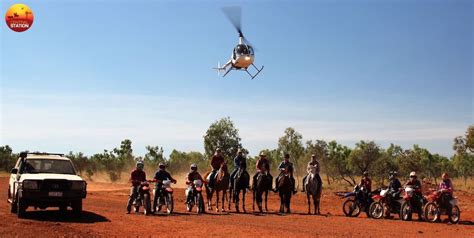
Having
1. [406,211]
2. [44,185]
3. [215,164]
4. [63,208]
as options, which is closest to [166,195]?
[215,164]

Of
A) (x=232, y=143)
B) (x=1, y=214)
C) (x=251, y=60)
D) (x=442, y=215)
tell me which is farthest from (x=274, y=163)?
(x=1, y=214)

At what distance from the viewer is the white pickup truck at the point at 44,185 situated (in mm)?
17078

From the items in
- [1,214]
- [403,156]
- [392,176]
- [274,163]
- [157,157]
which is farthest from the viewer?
[157,157]

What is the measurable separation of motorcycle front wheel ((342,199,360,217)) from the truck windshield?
11459mm

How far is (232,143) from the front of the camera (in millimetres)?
49094

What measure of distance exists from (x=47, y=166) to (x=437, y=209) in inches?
590

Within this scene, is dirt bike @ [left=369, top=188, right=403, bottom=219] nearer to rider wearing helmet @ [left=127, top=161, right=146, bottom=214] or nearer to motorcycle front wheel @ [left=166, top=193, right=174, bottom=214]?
motorcycle front wheel @ [left=166, top=193, right=174, bottom=214]

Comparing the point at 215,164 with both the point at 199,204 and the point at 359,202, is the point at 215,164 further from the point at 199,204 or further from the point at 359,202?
the point at 359,202

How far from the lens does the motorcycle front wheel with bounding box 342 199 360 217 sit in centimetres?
2206

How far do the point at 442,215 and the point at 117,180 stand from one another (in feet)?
137

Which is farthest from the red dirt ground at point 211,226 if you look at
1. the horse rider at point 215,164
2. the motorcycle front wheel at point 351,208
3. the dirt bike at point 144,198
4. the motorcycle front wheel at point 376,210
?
the horse rider at point 215,164

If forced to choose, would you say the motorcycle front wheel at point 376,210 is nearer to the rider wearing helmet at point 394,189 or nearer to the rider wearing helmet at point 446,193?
the rider wearing helmet at point 394,189

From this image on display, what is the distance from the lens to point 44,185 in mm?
17219

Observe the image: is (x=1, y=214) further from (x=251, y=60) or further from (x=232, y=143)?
(x=232, y=143)
